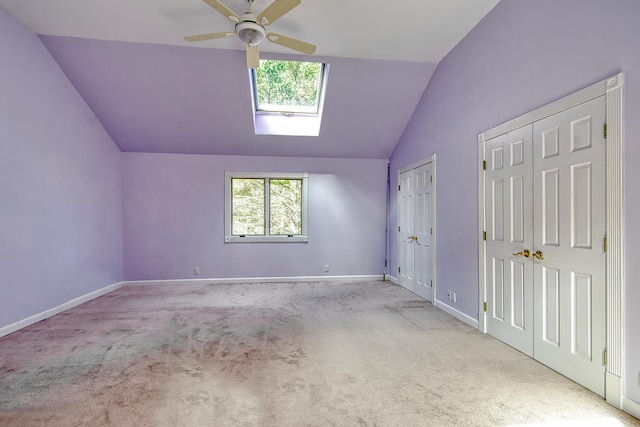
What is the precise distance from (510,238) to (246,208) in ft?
14.5

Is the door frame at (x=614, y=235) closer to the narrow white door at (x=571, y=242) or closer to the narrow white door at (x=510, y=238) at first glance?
the narrow white door at (x=571, y=242)

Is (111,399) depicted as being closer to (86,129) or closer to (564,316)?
(564,316)

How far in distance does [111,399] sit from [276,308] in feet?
7.61

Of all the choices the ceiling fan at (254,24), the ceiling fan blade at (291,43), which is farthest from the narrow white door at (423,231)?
the ceiling fan at (254,24)

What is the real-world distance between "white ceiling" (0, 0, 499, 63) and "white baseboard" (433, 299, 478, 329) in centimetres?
326

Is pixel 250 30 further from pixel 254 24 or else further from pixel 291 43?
pixel 291 43

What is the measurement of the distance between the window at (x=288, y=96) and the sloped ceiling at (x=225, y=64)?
21 cm

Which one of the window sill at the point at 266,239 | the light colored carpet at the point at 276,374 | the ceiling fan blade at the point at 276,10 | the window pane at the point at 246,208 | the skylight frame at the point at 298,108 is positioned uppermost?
the skylight frame at the point at 298,108

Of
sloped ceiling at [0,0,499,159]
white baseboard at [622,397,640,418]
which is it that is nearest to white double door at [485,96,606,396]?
white baseboard at [622,397,640,418]

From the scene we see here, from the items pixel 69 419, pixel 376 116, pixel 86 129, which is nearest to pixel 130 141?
pixel 86 129

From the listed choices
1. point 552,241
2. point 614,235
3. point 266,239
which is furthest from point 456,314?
point 266,239

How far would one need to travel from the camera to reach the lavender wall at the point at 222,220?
226 inches

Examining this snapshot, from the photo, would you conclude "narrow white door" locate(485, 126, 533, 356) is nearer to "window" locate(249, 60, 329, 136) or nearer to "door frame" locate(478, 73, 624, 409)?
"door frame" locate(478, 73, 624, 409)

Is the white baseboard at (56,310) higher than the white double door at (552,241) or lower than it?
lower
